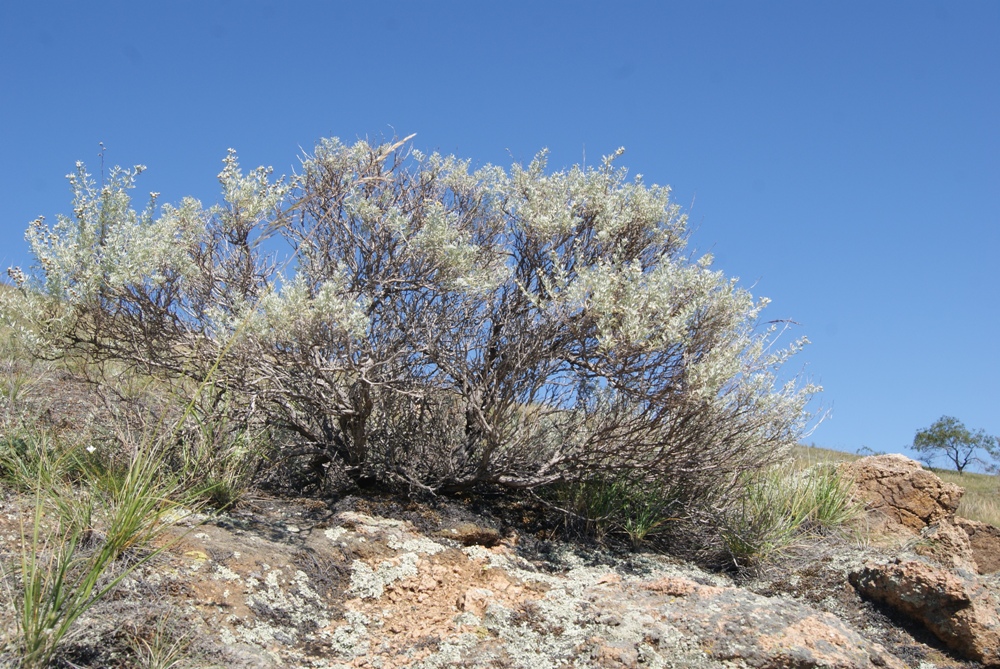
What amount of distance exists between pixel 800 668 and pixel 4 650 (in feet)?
11.7

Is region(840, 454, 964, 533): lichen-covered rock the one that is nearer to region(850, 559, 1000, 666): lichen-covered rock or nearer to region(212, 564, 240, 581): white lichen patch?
region(850, 559, 1000, 666): lichen-covered rock

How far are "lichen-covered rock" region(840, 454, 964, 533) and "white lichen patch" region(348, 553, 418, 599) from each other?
5.29 metres

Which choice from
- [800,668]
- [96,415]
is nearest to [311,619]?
[800,668]

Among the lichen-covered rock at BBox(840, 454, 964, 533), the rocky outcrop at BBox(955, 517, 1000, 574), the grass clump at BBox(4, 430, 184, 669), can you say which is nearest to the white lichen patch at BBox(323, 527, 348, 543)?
the grass clump at BBox(4, 430, 184, 669)

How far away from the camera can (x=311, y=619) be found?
4.49 m

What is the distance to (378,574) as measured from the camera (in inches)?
199

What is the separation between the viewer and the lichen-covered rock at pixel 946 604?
5.08m

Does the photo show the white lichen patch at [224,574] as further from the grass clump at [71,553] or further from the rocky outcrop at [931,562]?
the rocky outcrop at [931,562]

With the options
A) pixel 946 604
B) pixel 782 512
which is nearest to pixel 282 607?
pixel 946 604

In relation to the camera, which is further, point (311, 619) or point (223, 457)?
point (223, 457)

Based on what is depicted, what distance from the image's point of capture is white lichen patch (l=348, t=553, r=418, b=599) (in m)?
4.89

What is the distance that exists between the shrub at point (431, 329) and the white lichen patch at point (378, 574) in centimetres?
101

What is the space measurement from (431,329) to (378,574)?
6.90ft

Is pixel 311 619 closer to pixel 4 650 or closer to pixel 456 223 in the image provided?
pixel 4 650
